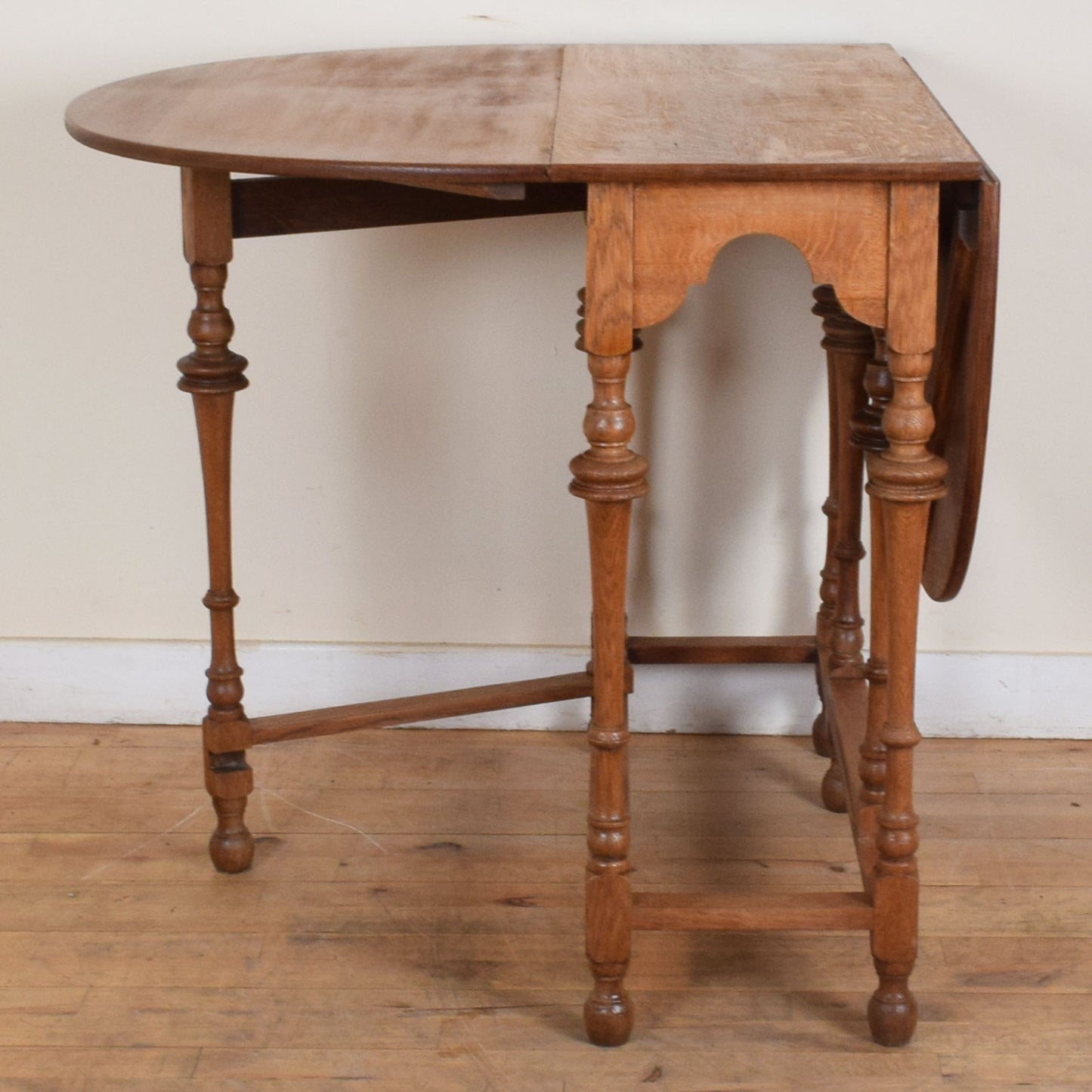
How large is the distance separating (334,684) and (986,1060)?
1.30 metres

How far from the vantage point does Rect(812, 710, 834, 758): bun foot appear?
8.29 feet

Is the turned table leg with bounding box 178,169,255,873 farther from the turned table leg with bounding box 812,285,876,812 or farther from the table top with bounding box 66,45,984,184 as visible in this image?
the turned table leg with bounding box 812,285,876,812

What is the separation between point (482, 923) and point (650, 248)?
1012 millimetres

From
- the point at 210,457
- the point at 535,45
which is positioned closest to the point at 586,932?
the point at 210,457

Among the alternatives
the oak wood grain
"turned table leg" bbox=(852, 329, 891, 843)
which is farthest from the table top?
"turned table leg" bbox=(852, 329, 891, 843)

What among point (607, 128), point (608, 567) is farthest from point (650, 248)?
point (608, 567)

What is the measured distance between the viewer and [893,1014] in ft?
6.03

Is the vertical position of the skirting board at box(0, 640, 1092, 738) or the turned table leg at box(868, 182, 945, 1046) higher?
the turned table leg at box(868, 182, 945, 1046)

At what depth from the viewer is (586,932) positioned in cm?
185

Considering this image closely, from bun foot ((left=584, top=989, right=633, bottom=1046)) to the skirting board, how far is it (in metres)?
0.85

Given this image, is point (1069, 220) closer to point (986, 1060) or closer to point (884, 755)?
point (884, 755)

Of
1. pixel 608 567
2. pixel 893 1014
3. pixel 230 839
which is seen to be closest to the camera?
pixel 608 567

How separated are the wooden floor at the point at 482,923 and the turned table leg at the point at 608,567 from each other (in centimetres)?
11

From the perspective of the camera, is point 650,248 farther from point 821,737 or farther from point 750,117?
point 821,737
